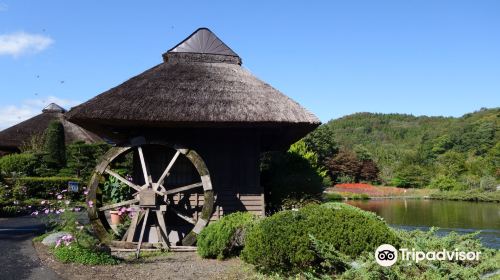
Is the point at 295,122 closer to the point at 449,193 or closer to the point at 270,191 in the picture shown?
the point at 270,191

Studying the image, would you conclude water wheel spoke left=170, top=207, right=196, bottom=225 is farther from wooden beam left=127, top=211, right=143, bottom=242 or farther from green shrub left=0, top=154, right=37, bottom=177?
green shrub left=0, top=154, right=37, bottom=177

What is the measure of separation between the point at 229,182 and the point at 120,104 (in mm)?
2907

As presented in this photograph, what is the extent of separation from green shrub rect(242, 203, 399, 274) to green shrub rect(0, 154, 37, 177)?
1709 centimetres

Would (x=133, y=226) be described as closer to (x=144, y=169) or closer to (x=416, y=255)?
(x=144, y=169)

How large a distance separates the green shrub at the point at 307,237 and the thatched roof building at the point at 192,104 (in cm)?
321

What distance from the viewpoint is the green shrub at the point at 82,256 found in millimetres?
7008

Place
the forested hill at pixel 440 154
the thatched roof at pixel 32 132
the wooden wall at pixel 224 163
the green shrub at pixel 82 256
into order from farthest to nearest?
the forested hill at pixel 440 154
the thatched roof at pixel 32 132
the wooden wall at pixel 224 163
the green shrub at pixel 82 256

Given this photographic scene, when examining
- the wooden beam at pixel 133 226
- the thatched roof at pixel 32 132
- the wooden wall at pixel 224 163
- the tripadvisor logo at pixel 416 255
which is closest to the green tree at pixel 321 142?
the thatched roof at pixel 32 132

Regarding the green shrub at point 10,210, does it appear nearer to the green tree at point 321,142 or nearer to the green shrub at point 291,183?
the green shrub at point 291,183

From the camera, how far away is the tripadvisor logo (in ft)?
16.4

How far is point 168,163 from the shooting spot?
995 centimetres

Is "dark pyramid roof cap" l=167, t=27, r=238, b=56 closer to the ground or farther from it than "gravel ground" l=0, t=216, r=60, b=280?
farther from it

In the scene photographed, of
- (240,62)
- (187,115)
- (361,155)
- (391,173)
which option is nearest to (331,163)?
(361,155)

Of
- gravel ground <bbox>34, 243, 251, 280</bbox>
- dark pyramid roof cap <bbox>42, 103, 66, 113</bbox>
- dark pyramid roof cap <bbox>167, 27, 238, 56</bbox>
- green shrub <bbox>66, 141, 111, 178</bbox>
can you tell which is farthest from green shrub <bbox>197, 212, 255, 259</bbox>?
dark pyramid roof cap <bbox>42, 103, 66, 113</bbox>
